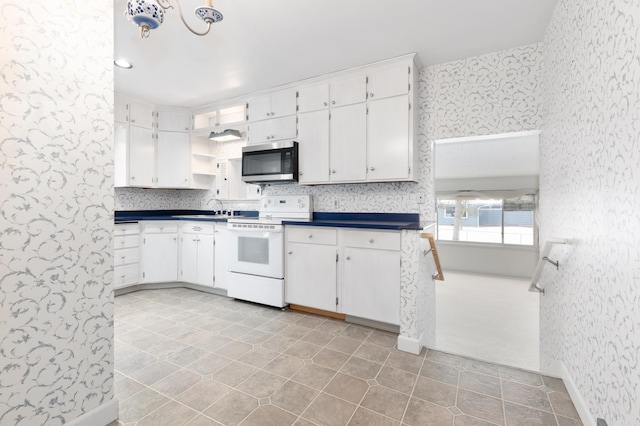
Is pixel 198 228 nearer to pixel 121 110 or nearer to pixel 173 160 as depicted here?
pixel 173 160

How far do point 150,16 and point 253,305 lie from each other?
275 centimetres

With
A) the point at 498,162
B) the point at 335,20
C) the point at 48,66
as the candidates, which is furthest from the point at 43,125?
the point at 498,162

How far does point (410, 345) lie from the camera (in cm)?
226

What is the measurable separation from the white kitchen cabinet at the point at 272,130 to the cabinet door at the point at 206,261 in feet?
4.58

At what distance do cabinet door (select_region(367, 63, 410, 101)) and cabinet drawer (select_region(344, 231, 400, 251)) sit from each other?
1344 millimetres

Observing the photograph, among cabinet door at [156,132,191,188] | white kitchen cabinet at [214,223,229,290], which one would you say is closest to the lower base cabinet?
white kitchen cabinet at [214,223,229,290]

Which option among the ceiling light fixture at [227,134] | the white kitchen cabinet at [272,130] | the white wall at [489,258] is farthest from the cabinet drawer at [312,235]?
the white wall at [489,258]

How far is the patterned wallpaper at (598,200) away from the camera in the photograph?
1.06m

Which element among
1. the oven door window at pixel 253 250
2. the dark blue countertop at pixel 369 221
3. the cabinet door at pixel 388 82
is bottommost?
the oven door window at pixel 253 250

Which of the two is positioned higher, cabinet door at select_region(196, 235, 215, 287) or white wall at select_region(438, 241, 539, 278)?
cabinet door at select_region(196, 235, 215, 287)

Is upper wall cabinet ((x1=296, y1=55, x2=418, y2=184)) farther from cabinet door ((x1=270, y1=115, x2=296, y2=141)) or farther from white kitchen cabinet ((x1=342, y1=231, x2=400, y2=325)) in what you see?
white kitchen cabinet ((x1=342, y1=231, x2=400, y2=325))

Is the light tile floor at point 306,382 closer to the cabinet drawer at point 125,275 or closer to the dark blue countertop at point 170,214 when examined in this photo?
the cabinet drawer at point 125,275

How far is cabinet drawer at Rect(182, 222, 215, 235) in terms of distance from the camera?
368cm

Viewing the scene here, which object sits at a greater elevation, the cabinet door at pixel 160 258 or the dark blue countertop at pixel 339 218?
the dark blue countertop at pixel 339 218
